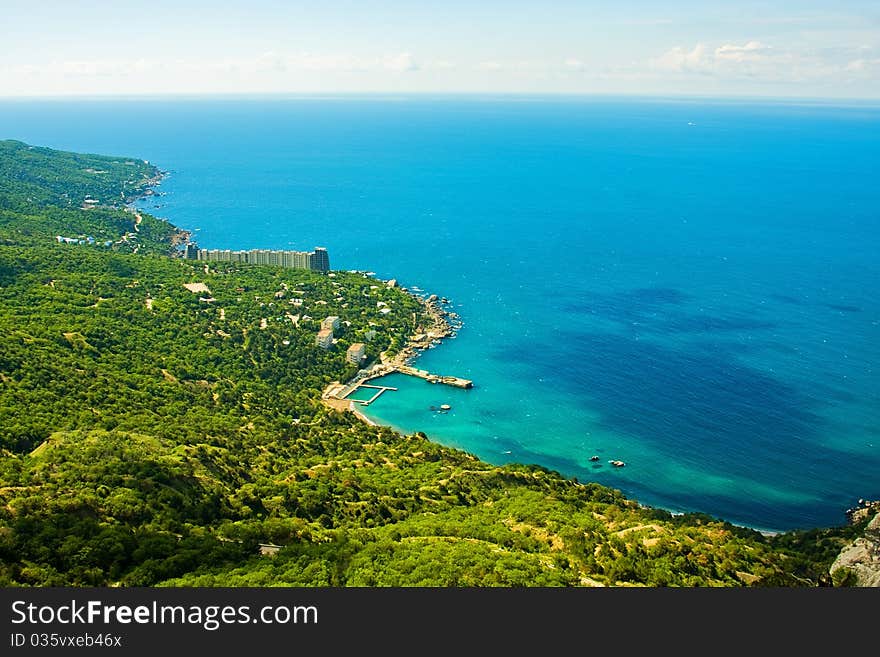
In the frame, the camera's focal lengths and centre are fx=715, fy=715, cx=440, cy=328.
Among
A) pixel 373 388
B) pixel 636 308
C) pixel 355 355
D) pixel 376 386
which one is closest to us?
pixel 373 388

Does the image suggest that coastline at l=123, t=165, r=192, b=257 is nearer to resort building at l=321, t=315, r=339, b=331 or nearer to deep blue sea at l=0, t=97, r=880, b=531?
deep blue sea at l=0, t=97, r=880, b=531

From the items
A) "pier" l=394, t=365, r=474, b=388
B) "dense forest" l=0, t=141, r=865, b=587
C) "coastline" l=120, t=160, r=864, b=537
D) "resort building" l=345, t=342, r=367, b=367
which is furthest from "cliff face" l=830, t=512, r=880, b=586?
"resort building" l=345, t=342, r=367, b=367

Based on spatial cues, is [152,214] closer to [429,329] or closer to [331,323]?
[331,323]

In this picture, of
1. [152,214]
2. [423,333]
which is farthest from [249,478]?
[152,214]

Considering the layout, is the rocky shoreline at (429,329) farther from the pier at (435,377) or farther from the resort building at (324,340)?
the resort building at (324,340)

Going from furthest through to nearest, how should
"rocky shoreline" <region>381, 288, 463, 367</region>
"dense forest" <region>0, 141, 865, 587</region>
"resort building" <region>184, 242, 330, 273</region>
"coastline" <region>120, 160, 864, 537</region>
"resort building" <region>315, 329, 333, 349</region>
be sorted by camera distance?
"resort building" <region>184, 242, 330, 273</region> → "rocky shoreline" <region>381, 288, 463, 367</region> → "resort building" <region>315, 329, 333, 349</region> → "coastline" <region>120, 160, 864, 537</region> → "dense forest" <region>0, 141, 865, 587</region>

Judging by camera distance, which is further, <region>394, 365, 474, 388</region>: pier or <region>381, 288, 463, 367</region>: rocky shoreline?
<region>381, 288, 463, 367</region>: rocky shoreline
